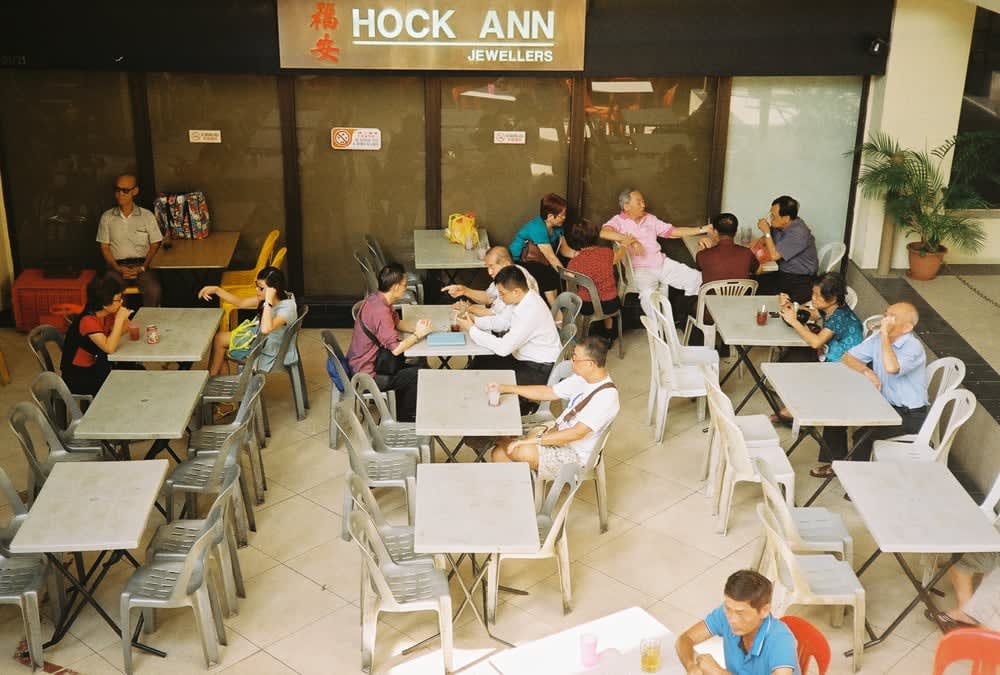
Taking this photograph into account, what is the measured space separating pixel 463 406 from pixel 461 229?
3257mm

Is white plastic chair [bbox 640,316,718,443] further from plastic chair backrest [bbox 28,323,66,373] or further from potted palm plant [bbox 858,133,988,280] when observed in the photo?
plastic chair backrest [bbox 28,323,66,373]

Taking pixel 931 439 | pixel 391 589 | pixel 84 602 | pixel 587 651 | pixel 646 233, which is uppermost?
pixel 646 233

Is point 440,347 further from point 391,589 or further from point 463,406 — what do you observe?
point 391,589

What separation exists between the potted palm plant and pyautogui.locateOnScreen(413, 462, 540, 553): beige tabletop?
5.07 m

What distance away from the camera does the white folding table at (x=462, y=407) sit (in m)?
6.56

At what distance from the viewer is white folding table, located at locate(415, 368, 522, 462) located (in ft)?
21.5

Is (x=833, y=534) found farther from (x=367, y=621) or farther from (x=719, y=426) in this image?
(x=367, y=621)

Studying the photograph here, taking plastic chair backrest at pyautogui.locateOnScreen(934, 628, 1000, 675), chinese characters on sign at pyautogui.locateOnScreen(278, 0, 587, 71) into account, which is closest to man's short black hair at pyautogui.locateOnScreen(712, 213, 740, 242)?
chinese characters on sign at pyautogui.locateOnScreen(278, 0, 587, 71)

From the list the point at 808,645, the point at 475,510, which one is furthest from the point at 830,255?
the point at 808,645

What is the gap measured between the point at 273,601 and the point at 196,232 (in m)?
4.61

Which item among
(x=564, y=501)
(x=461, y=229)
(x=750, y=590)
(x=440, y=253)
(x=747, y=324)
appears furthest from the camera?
(x=461, y=229)

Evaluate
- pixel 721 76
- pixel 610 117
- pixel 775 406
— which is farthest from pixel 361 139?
pixel 775 406

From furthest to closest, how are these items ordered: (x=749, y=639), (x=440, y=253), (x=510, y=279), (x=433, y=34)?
1. (x=440, y=253)
2. (x=433, y=34)
3. (x=510, y=279)
4. (x=749, y=639)

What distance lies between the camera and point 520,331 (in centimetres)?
755
